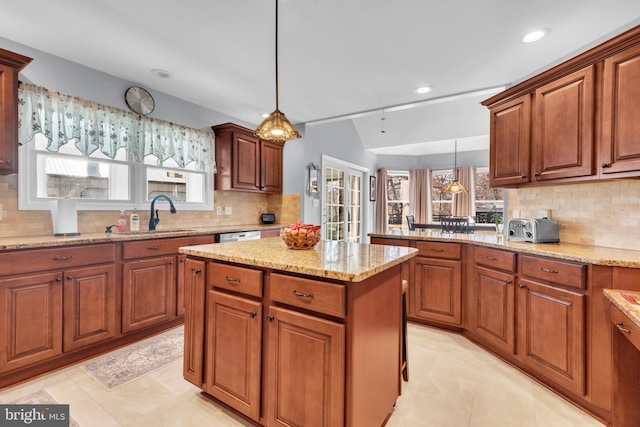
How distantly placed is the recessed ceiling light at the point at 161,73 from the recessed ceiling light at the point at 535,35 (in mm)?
3139

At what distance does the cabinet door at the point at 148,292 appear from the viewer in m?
2.57

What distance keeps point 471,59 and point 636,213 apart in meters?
1.71

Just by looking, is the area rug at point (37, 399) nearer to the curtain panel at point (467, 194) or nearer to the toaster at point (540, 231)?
the toaster at point (540, 231)

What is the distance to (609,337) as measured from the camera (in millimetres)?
1711

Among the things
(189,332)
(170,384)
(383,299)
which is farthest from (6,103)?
(383,299)

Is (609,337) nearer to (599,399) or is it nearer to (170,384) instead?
(599,399)

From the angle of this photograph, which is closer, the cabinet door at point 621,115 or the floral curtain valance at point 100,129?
the cabinet door at point 621,115

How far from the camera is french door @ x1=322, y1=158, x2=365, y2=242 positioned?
5383 mm

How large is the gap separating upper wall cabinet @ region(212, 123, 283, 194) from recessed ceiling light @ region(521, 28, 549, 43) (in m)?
3.13

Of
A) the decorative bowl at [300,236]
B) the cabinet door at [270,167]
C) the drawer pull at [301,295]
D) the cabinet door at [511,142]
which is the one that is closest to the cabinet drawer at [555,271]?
the cabinet door at [511,142]

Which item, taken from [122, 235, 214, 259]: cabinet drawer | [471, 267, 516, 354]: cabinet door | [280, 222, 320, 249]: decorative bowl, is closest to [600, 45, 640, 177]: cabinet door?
[471, 267, 516, 354]: cabinet door

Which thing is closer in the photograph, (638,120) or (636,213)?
(638,120)

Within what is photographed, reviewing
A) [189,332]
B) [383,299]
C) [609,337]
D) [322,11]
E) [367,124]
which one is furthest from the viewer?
[367,124]

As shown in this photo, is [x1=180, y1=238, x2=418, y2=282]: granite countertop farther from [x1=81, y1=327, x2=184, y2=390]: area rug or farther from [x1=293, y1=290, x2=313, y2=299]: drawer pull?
[x1=81, y1=327, x2=184, y2=390]: area rug
